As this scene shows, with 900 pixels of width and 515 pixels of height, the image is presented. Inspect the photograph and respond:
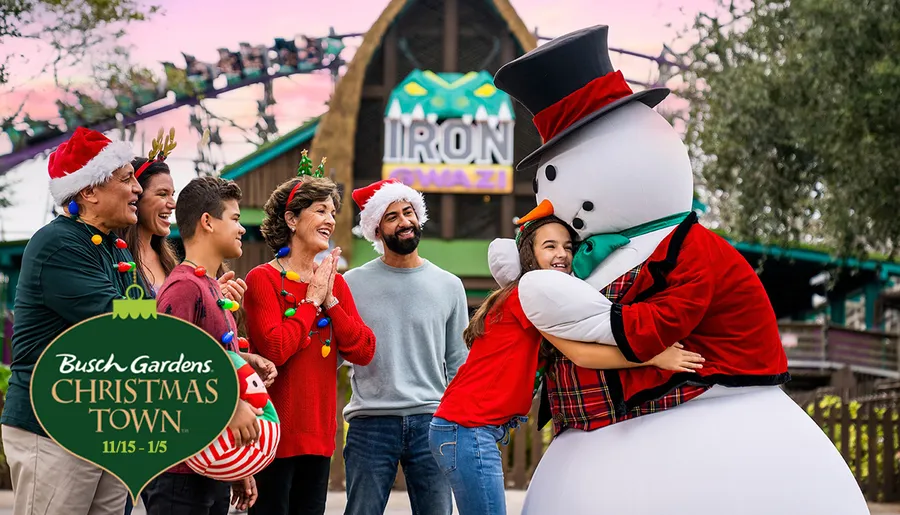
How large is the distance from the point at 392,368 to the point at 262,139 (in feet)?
73.1

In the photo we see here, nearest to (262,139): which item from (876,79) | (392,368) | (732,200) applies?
(732,200)

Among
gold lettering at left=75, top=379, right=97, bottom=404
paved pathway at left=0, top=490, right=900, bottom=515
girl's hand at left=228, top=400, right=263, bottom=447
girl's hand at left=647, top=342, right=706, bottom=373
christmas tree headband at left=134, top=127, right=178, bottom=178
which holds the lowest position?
paved pathway at left=0, top=490, right=900, bottom=515

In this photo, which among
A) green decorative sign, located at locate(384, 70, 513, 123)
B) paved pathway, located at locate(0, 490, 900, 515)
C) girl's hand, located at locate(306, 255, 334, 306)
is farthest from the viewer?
green decorative sign, located at locate(384, 70, 513, 123)

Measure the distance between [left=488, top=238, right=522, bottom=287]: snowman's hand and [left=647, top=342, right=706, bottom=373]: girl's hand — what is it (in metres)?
0.67

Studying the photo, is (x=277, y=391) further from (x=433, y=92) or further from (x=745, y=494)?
(x=433, y=92)

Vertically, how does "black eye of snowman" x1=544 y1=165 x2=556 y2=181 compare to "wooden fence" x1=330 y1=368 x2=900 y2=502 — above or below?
above

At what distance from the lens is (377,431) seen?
484cm

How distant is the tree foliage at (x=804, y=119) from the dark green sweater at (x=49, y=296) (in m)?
7.65

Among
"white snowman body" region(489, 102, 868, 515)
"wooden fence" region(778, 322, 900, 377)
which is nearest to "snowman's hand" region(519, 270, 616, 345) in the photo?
"white snowman body" region(489, 102, 868, 515)

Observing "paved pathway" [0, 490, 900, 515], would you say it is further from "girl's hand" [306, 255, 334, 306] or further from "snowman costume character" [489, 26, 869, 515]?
"snowman costume character" [489, 26, 869, 515]

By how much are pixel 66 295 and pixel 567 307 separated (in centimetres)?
170

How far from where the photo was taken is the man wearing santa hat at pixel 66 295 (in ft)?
12.1

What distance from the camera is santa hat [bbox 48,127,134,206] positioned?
397 cm

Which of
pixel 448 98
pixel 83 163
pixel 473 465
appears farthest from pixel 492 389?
pixel 448 98
